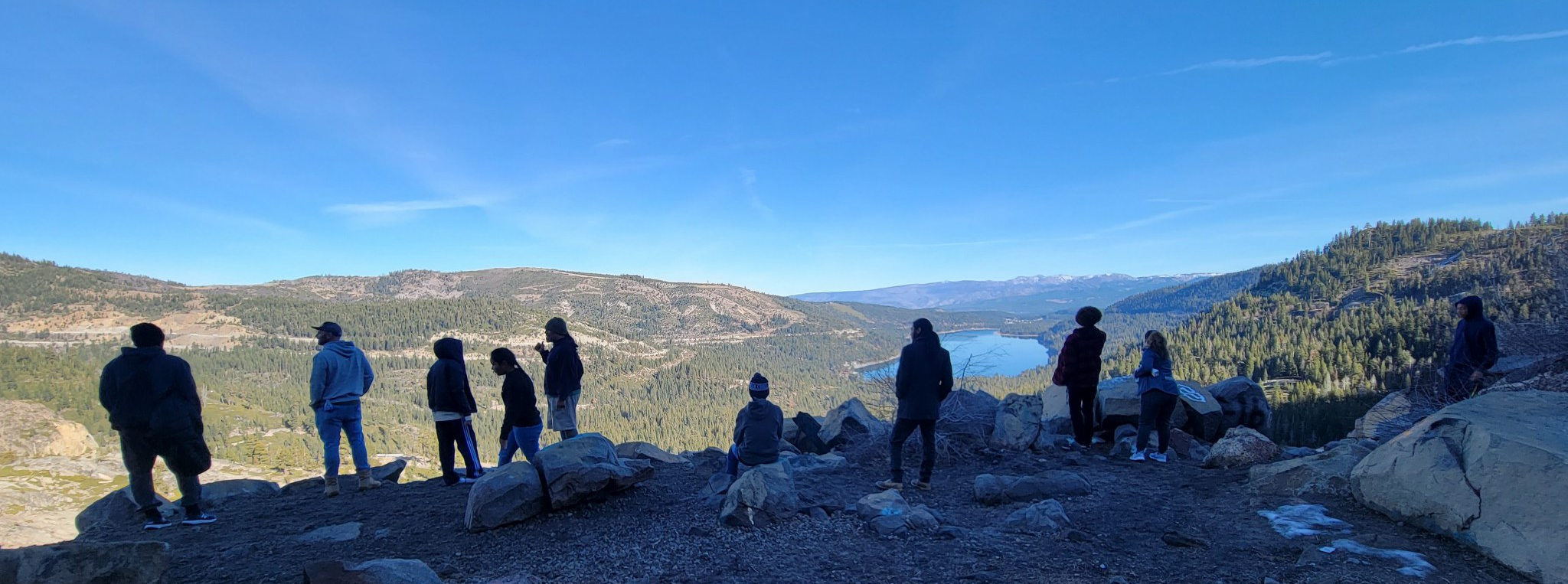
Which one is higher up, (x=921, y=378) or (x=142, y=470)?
(x=921, y=378)

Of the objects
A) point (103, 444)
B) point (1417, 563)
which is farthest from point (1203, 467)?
point (103, 444)

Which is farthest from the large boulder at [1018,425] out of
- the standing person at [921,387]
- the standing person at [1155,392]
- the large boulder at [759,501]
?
the large boulder at [759,501]

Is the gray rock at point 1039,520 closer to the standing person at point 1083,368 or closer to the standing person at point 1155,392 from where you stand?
the standing person at point 1083,368

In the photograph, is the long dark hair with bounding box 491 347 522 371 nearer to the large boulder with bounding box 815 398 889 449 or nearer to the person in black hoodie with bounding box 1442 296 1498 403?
the large boulder with bounding box 815 398 889 449

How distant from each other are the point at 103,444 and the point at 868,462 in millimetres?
133809

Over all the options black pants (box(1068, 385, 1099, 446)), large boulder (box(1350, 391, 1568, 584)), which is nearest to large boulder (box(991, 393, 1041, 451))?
black pants (box(1068, 385, 1099, 446))

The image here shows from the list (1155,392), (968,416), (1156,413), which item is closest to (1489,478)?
(1155,392)

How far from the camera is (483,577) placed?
5.42 m

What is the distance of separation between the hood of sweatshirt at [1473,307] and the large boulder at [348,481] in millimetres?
16957

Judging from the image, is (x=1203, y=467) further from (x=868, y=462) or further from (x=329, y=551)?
(x=329, y=551)

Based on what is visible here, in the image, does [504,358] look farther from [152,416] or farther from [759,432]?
[759,432]

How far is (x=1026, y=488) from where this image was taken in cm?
774

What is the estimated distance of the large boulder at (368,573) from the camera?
452cm

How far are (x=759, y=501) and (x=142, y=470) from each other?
7.34m
